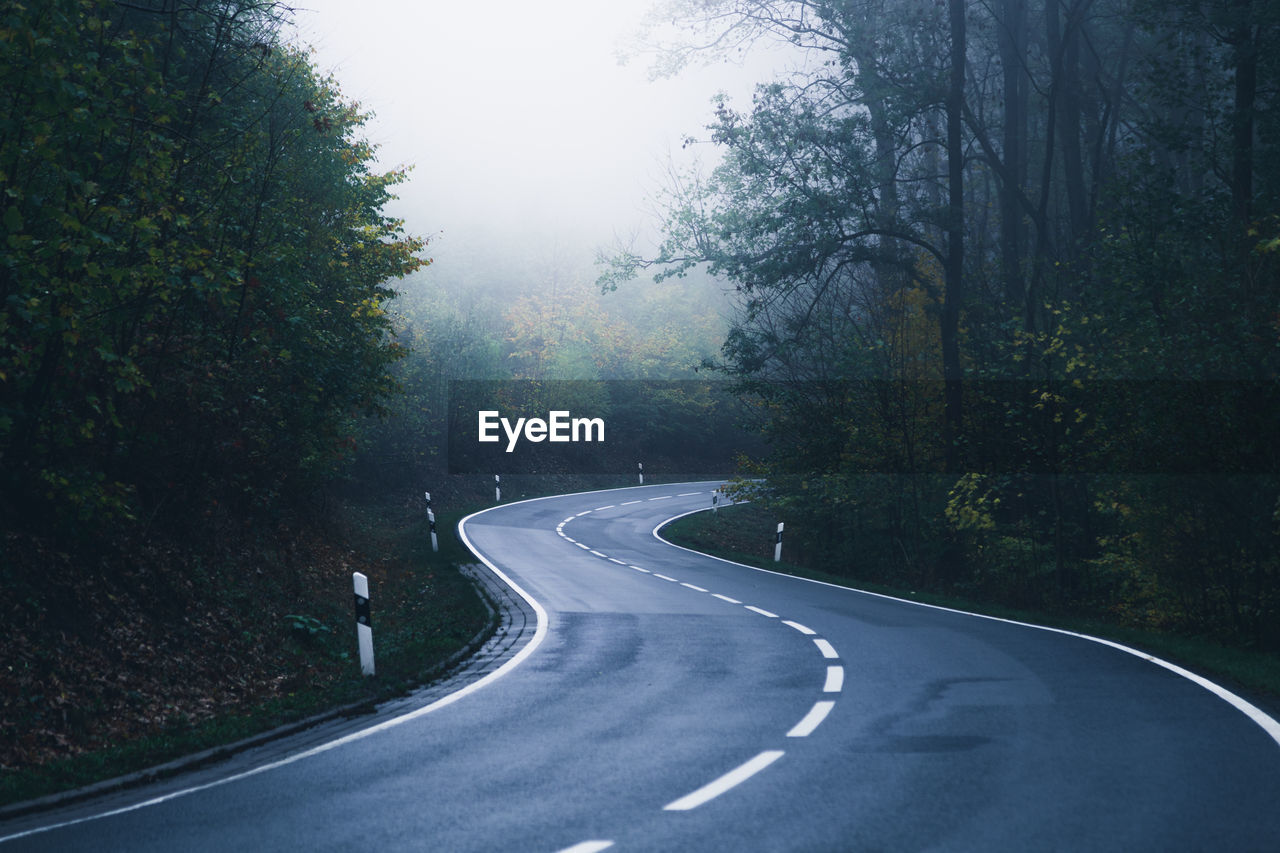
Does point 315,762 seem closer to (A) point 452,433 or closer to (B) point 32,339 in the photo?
(B) point 32,339

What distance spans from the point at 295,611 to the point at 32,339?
566 cm

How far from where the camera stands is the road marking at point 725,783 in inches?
214

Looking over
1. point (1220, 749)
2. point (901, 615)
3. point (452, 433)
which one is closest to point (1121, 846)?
point (1220, 749)

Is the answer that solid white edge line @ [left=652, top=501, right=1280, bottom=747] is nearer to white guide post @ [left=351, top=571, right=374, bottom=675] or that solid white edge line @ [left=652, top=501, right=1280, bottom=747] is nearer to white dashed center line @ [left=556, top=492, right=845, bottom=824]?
white dashed center line @ [left=556, top=492, right=845, bottom=824]

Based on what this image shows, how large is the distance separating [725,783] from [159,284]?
685cm

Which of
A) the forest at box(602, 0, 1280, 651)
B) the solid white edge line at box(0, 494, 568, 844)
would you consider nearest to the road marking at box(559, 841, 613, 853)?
the solid white edge line at box(0, 494, 568, 844)

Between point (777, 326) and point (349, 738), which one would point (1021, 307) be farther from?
point (349, 738)

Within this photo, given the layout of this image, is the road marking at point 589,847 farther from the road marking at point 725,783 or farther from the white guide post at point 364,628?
the white guide post at point 364,628

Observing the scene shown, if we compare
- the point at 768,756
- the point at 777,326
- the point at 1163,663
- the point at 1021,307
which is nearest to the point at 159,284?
the point at 768,756

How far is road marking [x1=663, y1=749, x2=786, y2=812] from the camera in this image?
5426mm

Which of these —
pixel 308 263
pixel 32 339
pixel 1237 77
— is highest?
pixel 1237 77

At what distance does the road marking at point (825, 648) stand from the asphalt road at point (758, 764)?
12 cm

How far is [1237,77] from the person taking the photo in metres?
16.4

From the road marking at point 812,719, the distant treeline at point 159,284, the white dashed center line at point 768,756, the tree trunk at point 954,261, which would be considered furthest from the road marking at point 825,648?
the tree trunk at point 954,261
